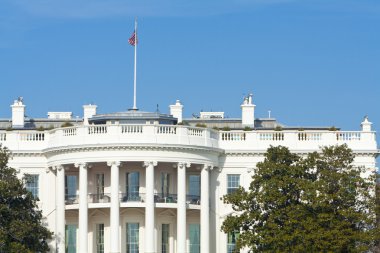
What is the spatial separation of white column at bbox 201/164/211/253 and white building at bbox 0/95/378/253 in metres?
0.07

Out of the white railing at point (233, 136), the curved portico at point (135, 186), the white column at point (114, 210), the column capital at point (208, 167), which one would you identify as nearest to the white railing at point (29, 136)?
the curved portico at point (135, 186)

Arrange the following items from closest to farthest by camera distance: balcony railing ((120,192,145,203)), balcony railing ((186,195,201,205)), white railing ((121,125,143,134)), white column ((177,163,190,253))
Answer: white railing ((121,125,143,134)) → white column ((177,163,190,253)) → balcony railing ((120,192,145,203)) → balcony railing ((186,195,201,205))

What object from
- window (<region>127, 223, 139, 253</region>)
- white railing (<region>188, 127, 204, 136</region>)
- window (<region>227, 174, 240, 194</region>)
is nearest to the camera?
white railing (<region>188, 127, 204, 136</region>)

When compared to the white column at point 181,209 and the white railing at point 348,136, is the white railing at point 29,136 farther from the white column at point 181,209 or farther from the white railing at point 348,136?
the white railing at point 348,136

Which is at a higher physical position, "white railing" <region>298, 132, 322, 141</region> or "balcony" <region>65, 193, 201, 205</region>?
"white railing" <region>298, 132, 322, 141</region>

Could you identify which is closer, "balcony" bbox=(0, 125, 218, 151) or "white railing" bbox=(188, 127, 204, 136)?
"balcony" bbox=(0, 125, 218, 151)

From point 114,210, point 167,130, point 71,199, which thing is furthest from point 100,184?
point 167,130

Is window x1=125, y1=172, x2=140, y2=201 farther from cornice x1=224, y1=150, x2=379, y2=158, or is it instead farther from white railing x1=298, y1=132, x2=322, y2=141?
white railing x1=298, y1=132, x2=322, y2=141

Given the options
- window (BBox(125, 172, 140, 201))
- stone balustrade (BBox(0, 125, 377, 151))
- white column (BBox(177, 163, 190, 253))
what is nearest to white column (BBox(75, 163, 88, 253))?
stone balustrade (BBox(0, 125, 377, 151))

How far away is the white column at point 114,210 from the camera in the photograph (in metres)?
102

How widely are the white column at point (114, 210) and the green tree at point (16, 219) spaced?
22.0ft

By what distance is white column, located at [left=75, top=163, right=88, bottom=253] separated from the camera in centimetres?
10219

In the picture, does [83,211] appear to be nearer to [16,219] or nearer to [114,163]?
[114,163]

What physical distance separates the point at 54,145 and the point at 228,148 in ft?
41.9
